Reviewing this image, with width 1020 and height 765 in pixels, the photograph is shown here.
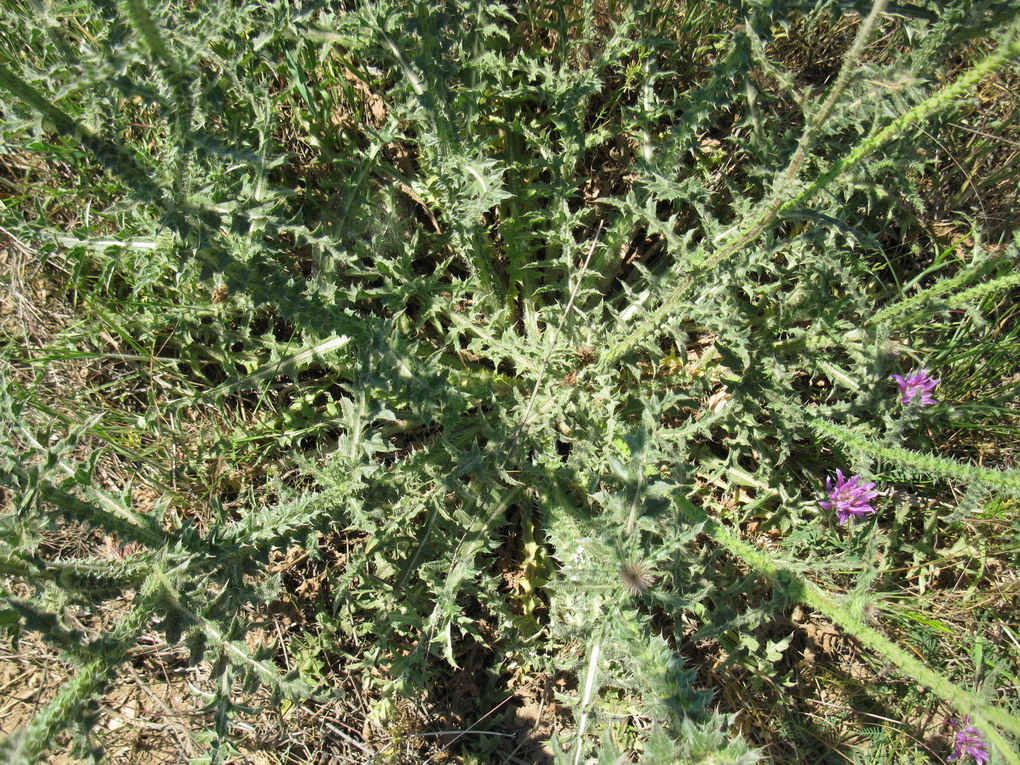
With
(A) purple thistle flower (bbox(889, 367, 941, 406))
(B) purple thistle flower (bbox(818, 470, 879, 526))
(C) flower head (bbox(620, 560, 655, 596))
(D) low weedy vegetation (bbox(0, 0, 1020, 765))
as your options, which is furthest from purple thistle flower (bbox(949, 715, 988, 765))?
(C) flower head (bbox(620, 560, 655, 596))

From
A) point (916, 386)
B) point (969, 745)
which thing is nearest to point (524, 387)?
point (916, 386)

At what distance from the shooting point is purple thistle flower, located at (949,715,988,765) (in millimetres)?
2521

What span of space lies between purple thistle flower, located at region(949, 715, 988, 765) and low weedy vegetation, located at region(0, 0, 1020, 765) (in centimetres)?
4

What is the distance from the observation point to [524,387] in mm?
3250

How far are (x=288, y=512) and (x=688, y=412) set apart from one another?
6.43 ft

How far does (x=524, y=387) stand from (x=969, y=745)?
87.5 inches

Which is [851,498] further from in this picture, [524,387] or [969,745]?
[524,387]

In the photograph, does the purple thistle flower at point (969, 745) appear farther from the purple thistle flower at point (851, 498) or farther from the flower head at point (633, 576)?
the flower head at point (633, 576)

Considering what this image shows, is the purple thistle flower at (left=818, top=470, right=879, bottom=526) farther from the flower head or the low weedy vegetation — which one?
the flower head

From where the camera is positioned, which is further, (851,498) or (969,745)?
(851,498)

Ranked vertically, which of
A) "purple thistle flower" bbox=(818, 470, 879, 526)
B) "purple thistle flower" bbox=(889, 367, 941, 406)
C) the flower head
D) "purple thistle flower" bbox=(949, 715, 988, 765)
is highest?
"purple thistle flower" bbox=(889, 367, 941, 406)

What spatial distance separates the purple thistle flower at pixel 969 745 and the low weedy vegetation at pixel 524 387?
0.13 ft

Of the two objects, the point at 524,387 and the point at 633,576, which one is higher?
the point at 633,576

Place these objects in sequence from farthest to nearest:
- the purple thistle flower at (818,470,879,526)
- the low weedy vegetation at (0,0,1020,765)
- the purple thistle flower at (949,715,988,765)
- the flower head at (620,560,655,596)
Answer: the purple thistle flower at (818,470,879,526), the purple thistle flower at (949,715,988,765), the low weedy vegetation at (0,0,1020,765), the flower head at (620,560,655,596)
